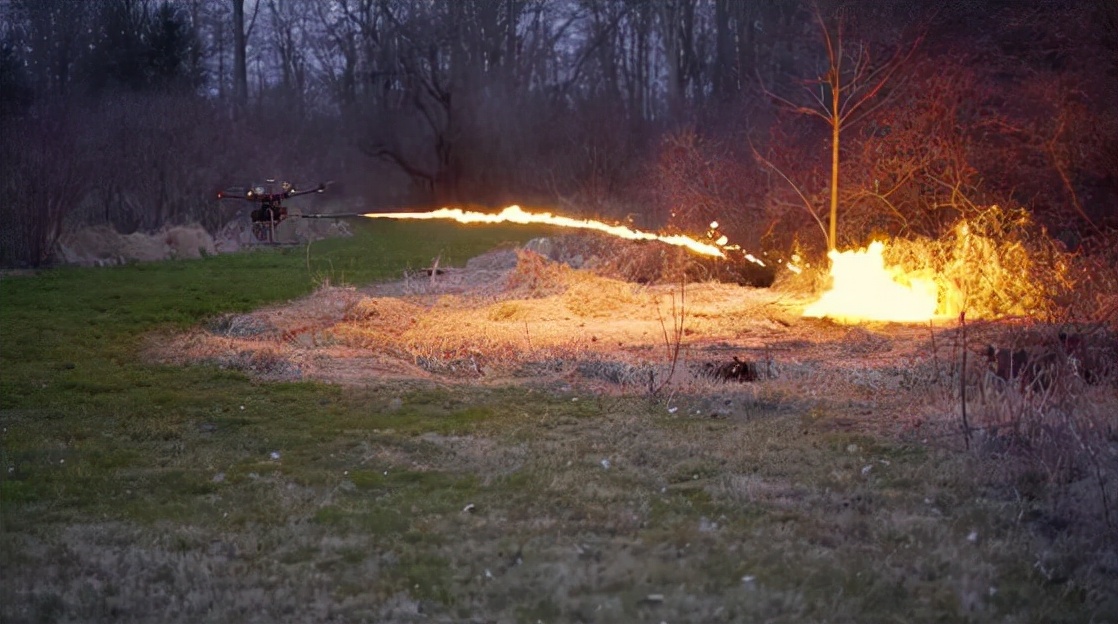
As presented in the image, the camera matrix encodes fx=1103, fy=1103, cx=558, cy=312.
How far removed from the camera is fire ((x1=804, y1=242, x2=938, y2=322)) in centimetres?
1262

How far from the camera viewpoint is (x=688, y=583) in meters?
4.73

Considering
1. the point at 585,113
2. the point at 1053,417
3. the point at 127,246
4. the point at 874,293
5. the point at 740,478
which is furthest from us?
the point at 585,113

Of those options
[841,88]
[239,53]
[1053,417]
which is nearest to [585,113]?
[239,53]

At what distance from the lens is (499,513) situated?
5.68 metres

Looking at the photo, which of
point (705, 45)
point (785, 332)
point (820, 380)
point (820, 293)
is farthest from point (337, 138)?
point (820, 380)

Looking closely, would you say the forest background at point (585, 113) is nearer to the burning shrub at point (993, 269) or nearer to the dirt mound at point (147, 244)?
the dirt mound at point (147, 244)

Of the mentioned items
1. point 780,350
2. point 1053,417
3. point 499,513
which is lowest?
point 499,513

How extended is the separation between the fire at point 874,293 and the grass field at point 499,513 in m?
4.89

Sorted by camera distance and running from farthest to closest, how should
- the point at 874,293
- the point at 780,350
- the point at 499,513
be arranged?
the point at 874,293
the point at 780,350
the point at 499,513

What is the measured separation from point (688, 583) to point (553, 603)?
2.02 ft

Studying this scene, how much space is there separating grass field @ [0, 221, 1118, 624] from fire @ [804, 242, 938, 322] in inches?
192

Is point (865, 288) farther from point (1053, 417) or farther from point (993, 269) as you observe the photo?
point (1053, 417)

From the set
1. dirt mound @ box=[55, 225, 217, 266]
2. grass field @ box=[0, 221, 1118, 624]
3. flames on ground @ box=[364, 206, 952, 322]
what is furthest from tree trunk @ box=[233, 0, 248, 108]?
grass field @ box=[0, 221, 1118, 624]

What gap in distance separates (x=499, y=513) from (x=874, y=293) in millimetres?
8408
